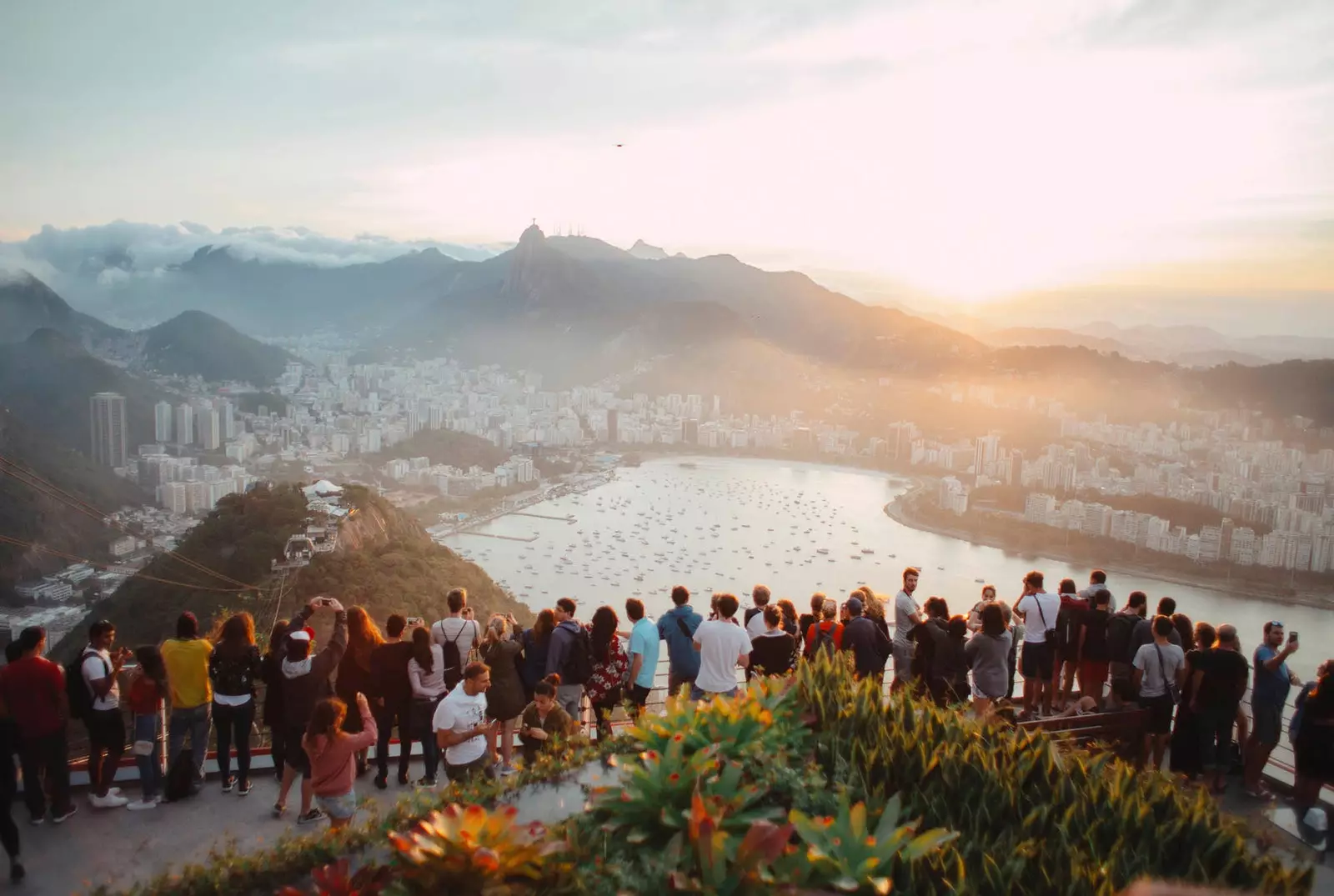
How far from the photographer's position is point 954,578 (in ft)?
70.1

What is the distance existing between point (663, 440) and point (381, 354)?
35051mm

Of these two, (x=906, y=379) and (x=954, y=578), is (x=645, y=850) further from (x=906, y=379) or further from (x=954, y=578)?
(x=906, y=379)

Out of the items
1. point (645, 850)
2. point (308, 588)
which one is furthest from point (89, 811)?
point (308, 588)

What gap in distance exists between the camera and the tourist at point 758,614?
3.86 meters

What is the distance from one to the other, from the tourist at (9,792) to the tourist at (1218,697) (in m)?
4.63

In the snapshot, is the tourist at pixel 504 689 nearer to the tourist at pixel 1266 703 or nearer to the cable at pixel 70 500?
the tourist at pixel 1266 703

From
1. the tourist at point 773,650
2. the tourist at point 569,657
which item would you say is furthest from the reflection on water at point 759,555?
the tourist at point 569,657

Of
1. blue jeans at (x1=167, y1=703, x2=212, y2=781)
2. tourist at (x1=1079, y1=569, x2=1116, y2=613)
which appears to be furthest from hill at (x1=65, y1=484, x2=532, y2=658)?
tourist at (x1=1079, y1=569, x2=1116, y2=613)

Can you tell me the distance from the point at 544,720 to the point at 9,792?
183 cm

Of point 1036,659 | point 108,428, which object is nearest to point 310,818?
point 1036,659

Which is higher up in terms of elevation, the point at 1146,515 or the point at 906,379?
the point at 906,379

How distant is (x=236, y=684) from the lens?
3100 mm

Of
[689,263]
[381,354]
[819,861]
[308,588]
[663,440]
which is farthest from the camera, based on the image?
[689,263]

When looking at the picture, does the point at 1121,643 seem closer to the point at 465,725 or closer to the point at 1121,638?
the point at 1121,638
